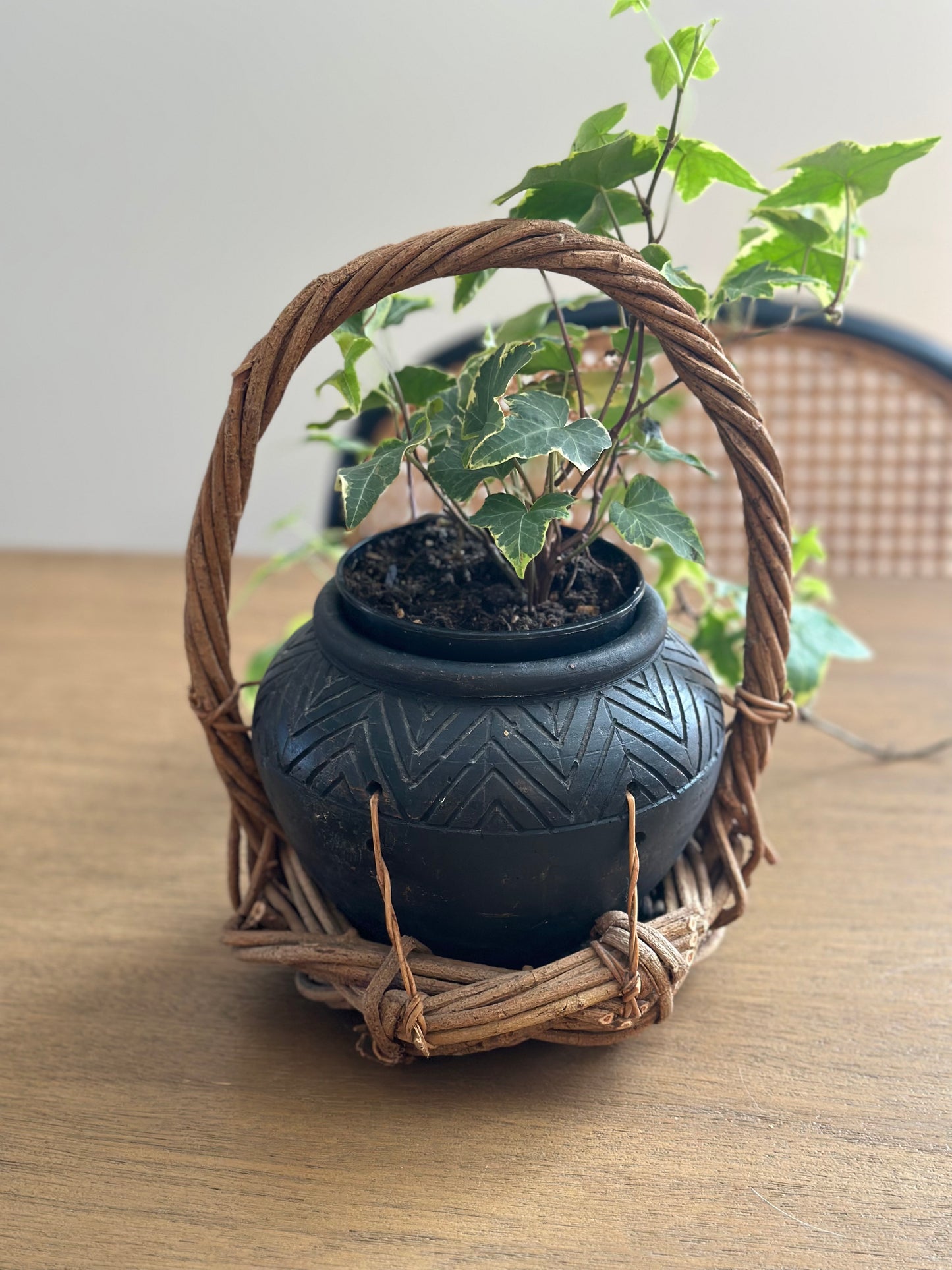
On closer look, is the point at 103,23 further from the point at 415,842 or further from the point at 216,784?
the point at 415,842

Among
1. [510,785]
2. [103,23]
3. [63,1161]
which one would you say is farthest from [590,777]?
[103,23]

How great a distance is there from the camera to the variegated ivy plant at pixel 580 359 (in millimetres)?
483

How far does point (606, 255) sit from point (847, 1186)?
428 mm

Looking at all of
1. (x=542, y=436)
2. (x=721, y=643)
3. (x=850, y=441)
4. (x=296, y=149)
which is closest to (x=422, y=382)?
(x=542, y=436)

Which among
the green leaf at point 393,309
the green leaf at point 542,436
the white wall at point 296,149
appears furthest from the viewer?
the white wall at point 296,149

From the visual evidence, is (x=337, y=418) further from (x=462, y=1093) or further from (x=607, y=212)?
(x=462, y=1093)

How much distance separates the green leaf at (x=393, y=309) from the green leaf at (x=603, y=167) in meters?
0.10

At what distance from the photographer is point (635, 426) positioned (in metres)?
0.56

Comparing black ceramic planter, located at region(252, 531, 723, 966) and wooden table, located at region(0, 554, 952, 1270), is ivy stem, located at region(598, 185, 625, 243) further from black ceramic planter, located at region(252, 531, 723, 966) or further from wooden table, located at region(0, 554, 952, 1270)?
wooden table, located at region(0, 554, 952, 1270)

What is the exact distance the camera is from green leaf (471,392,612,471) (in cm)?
46

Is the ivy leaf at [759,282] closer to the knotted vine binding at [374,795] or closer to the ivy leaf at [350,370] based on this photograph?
the knotted vine binding at [374,795]

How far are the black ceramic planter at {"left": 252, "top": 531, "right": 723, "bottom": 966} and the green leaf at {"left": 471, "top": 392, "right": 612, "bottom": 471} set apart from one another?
8cm

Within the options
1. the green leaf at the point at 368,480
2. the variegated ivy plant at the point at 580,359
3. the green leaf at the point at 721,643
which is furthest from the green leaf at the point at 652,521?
the green leaf at the point at 721,643

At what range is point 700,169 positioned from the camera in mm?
544
